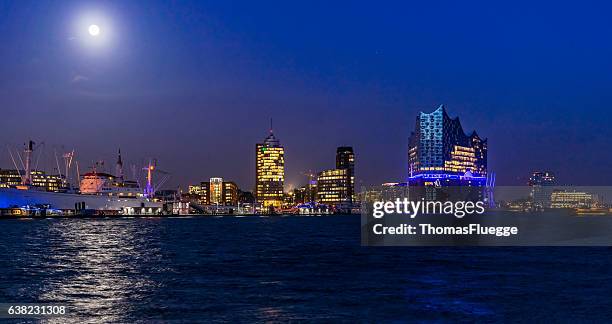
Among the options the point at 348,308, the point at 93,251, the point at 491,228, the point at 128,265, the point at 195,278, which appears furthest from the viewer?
the point at 491,228

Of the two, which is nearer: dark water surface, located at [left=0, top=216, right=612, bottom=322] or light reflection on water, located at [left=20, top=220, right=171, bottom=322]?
dark water surface, located at [left=0, top=216, right=612, bottom=322]

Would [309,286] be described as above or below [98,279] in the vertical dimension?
below

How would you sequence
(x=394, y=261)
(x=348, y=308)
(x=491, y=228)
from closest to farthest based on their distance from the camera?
(x=348, y=308)
(x=394, y=261)
(x=491, y=228)

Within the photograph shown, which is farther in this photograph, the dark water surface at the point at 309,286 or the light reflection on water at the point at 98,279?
the light reflection on water at the point at 98,279

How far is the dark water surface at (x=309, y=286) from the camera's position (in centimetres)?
3194

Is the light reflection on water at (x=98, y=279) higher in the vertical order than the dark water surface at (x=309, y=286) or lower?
higher

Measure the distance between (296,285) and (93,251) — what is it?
1376 inches

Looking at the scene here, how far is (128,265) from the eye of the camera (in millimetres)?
55125

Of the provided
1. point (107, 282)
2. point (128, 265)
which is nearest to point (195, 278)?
point (107, 282)

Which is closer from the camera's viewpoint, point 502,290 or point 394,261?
point 502,290

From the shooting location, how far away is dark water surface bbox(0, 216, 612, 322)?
105 feet

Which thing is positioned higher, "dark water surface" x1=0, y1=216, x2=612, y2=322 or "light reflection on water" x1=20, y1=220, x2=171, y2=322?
"light reflection on water" x1=20, y1=220, x2=171, y2=322

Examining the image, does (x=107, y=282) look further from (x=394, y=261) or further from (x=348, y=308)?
(x=394, y=261)

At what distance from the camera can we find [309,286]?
41938mm
